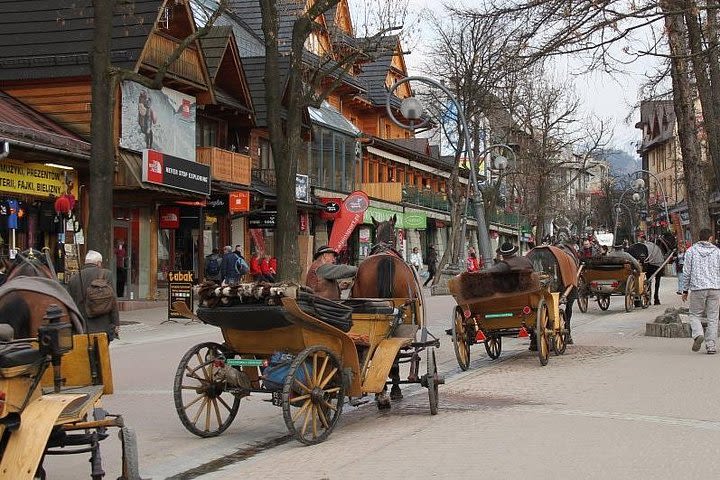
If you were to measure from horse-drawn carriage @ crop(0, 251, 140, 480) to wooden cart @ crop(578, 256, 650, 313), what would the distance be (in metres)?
18.4

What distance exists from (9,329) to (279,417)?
5.09 m

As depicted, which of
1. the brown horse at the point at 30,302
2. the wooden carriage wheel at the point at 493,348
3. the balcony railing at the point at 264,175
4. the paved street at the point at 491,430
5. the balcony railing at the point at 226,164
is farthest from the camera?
the balcony railing at the point at 264,175

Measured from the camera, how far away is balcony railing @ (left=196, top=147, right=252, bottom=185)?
30859mm

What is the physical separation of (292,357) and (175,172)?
19.1 metres

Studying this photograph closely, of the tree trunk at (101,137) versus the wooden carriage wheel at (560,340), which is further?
the tree trunk at (101,137)

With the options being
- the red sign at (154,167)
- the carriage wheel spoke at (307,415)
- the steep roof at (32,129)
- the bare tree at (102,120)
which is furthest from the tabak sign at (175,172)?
the carriage wheel spoke at (307,415)

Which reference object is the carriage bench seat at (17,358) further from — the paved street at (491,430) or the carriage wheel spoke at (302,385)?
→ the carriage wheel spoke at (302,385)

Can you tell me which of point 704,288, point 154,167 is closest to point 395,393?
point 704,288

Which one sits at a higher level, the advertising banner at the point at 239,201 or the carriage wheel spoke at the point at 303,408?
the advertising banner at the point at 239,201

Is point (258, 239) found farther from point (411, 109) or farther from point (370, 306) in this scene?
point (370, 306)

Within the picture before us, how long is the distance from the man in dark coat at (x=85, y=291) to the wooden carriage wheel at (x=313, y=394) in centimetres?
374

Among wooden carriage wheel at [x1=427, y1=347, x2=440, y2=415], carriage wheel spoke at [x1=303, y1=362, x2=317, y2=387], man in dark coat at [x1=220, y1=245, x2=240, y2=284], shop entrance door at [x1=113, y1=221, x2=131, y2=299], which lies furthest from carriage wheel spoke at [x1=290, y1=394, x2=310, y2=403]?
shop entrance door at [x1=113, y1=221, x2=131, y2=299]

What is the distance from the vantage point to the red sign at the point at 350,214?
1145 inches

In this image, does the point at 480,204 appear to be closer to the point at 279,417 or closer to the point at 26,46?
the point at 279,417
